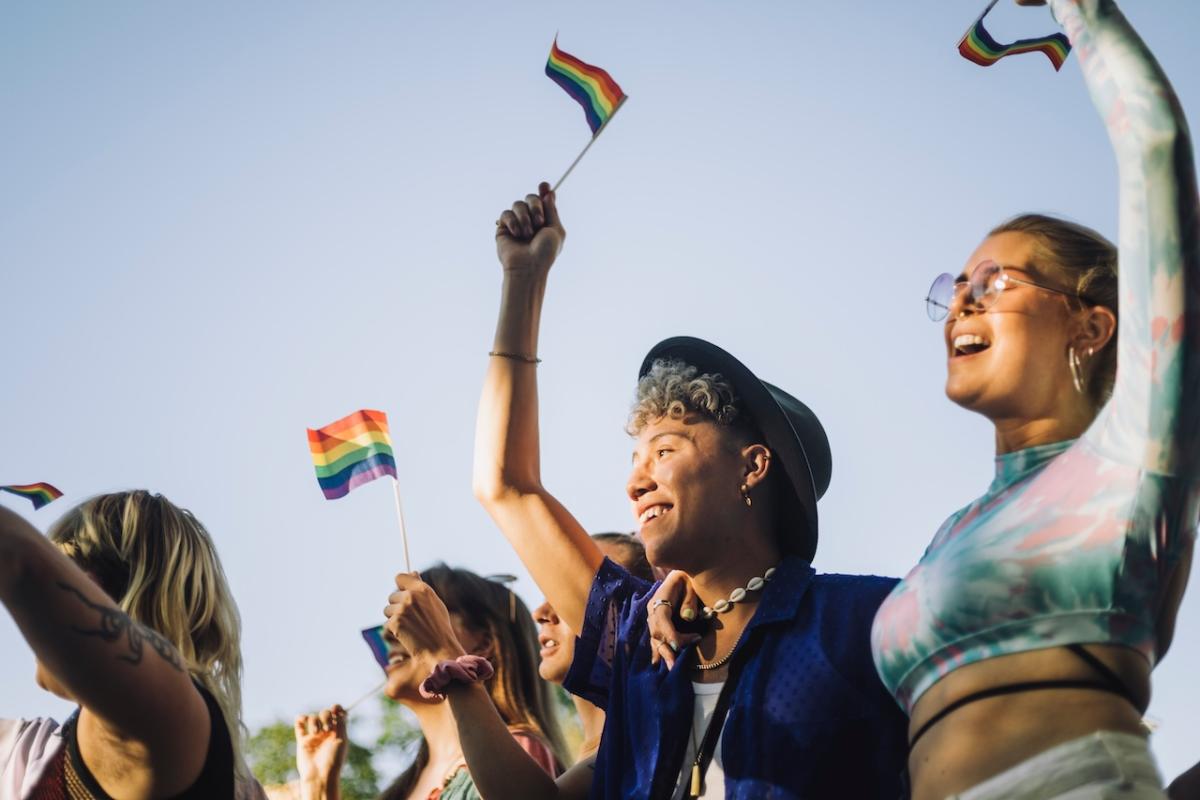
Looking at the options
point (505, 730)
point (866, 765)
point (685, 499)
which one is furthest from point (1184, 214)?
point (505, 730)

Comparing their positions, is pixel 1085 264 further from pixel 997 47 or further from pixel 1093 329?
pixel 997 47

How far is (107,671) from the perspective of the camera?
100 inches

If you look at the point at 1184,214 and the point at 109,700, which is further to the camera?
the point at 109,700

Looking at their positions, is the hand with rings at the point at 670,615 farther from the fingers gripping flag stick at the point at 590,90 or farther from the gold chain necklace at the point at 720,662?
the fingers gripping flag stick at the point at 590,90

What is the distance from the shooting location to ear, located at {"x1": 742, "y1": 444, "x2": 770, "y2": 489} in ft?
12.0

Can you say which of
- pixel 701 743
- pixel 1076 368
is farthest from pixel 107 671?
pixel 1076 368

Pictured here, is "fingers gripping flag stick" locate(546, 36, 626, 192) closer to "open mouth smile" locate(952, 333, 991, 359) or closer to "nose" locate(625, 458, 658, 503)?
"nose" locate(625, 458, 658, 503)

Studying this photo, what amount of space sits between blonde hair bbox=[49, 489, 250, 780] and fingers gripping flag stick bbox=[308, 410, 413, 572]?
6.47 ft

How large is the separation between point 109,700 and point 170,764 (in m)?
0.23

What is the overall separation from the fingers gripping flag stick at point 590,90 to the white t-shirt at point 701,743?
5.72ft

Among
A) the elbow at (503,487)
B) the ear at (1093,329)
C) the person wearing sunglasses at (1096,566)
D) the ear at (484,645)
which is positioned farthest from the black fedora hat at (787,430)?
the ear at (484,645)

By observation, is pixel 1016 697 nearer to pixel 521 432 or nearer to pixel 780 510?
pixel 780 510

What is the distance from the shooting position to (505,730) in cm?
375

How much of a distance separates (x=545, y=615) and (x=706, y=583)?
4.82ft
